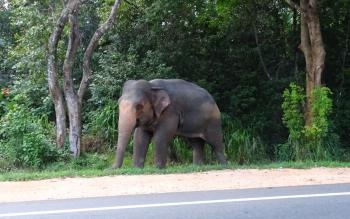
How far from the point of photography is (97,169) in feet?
46.0

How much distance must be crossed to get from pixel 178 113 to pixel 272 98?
6.26 meters

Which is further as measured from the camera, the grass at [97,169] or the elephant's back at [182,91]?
the elephant's back at [182,91]

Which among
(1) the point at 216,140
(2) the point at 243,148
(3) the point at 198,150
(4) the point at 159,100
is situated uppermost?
(4) the point at 159,100

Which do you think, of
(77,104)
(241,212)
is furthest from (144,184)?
(77,104)

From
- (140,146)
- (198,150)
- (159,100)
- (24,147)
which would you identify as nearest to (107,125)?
(198,150)

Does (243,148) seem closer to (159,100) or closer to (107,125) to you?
(107,125)

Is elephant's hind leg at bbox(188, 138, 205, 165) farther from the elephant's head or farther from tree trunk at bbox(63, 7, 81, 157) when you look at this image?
tree trunk at bbox(63, 7, 81, 157)

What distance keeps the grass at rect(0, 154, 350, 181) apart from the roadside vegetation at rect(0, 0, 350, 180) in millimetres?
152

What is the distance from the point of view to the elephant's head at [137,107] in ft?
43.5

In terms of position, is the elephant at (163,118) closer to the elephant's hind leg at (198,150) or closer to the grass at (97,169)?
the elephant's hind leg at (198,150)

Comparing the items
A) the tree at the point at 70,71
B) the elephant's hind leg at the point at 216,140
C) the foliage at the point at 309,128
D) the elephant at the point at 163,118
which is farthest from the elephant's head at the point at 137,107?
the foliage at the point at 309,128

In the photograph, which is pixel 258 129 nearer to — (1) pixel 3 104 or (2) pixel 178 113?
(2) pixel 178 113

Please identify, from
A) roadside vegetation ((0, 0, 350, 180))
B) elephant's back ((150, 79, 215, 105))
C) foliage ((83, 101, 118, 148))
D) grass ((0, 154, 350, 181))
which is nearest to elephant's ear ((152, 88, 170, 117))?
elephant's back ((150, 79, 215, 105))

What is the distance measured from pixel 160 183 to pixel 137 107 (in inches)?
118
